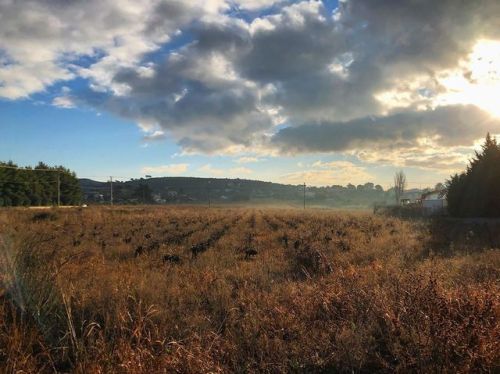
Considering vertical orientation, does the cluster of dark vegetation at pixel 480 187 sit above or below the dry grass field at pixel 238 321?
above

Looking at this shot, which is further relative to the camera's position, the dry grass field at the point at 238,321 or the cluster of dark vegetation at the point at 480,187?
the cluster of dark vegetation at the point at 480,187

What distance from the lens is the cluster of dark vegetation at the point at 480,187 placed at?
3400 cm

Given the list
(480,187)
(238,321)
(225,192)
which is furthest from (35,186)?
(225,192)

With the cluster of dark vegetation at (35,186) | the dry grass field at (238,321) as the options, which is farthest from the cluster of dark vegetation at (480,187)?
the cluster of dark vegetation at (35,186)

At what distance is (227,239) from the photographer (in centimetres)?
1755

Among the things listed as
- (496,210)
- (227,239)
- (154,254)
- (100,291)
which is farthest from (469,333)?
(496,210)

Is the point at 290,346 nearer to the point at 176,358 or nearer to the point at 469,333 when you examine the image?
the point at 176,358

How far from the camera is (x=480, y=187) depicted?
34750 millimetres

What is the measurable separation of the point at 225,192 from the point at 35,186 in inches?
3581

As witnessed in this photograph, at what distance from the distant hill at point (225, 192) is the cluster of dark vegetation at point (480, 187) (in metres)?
65.2

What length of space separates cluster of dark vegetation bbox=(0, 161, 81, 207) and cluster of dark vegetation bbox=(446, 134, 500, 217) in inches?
1514

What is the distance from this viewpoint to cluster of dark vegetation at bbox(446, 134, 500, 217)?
112 feet

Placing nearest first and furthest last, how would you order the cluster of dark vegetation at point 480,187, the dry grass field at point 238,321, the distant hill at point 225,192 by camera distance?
1. the dry grass field at point 238,321
2. the cluster of dark vegetation at point 480,187
3. the distant hill at point 225,192

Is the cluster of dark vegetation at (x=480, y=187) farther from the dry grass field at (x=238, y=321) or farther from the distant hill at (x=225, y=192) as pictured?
the distant hill at (x=225, y=192)
